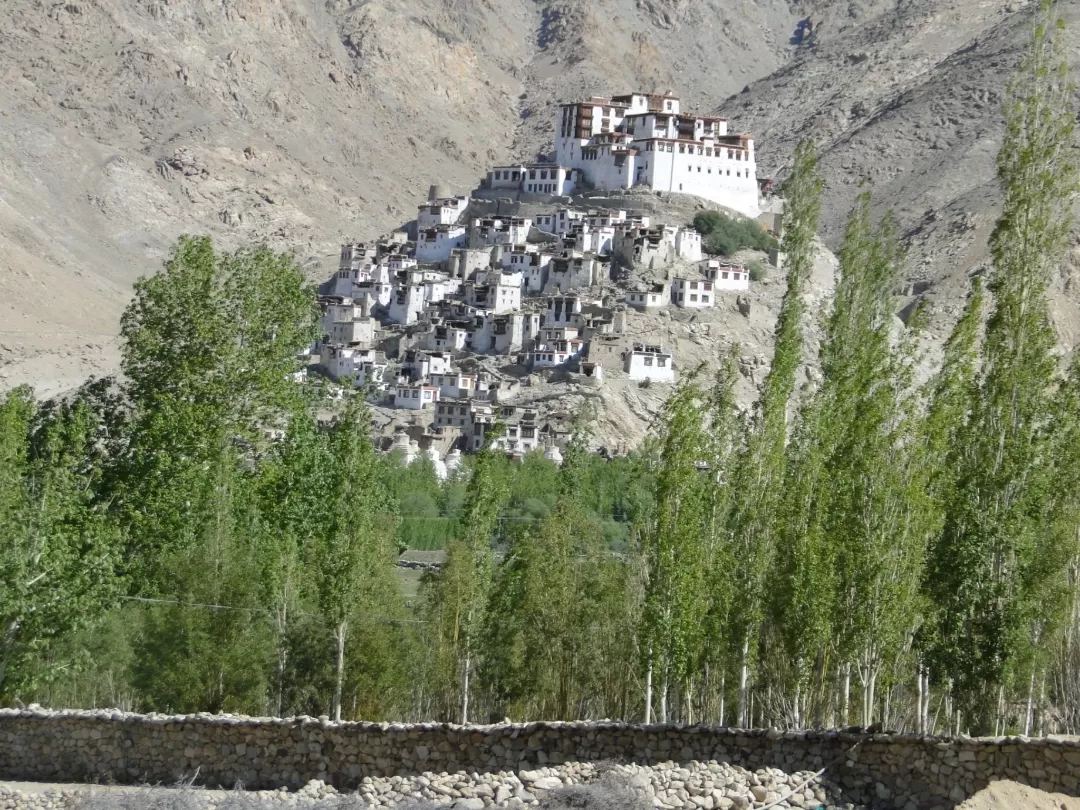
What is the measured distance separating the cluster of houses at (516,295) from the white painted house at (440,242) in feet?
0.23

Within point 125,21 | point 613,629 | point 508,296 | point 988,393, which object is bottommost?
point 613,629

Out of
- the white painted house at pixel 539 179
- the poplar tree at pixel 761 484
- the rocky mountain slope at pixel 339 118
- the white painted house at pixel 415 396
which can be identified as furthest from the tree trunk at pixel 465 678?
the white painted house at pixel 539 179

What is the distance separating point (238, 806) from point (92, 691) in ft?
34.9

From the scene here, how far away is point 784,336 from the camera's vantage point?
2541 centimetres

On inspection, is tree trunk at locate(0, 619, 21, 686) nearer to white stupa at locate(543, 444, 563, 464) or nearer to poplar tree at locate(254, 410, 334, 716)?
poplar tree at locate(254, 410, 334, 716)

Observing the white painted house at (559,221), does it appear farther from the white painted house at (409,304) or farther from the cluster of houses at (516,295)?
the white painted house at (409,304)

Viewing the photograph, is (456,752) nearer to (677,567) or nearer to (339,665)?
(677,567)

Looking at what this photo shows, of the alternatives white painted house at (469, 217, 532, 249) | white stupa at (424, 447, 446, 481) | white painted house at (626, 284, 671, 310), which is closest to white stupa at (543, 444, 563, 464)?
white stupa at (424, 447, 446, 481)

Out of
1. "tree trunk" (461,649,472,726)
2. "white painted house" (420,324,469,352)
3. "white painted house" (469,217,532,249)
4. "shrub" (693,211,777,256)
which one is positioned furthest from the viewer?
"white painted house" (469,217,532,249)

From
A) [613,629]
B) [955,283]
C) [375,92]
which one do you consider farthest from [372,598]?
[375,92]

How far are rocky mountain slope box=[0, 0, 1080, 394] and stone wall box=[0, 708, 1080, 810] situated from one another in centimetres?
→ 5811

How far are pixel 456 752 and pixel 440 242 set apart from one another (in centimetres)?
6914

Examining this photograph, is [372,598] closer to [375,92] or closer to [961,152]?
[961,152]

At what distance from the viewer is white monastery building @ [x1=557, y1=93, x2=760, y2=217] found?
86.2m
